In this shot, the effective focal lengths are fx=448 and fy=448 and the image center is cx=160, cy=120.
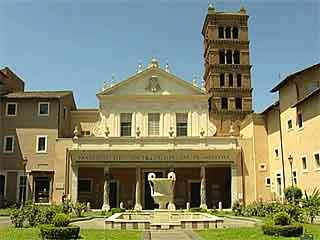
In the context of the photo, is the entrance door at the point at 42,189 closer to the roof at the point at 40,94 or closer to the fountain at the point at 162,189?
the roof at the point at 40,94

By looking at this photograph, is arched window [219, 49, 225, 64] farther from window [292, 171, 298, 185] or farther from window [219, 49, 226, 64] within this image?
window [292, 171, 298, 185]

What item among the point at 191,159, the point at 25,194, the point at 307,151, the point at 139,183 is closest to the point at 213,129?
the point at 191,159

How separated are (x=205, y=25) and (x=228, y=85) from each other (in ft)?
36.9

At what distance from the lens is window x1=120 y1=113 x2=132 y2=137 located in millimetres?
44688

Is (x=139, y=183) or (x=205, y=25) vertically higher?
(x=205, y=25)

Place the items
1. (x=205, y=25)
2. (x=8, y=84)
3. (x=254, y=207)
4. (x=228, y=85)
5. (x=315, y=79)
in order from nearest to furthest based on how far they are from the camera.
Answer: (x=254, y=207)
(x=315, y=79)
(x=8, y=84)
(x=228, y=85)
(x=205, y=25)

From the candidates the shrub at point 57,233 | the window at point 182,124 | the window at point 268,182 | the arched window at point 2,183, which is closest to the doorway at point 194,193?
the window at point 182,124

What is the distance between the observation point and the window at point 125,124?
44.7m

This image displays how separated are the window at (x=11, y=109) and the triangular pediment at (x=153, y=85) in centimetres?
869

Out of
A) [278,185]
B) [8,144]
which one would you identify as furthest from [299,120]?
[8,144]

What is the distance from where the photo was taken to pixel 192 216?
2588cm

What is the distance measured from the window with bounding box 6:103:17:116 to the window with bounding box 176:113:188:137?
15.7m

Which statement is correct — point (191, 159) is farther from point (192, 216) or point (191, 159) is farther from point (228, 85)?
point (228, 85)

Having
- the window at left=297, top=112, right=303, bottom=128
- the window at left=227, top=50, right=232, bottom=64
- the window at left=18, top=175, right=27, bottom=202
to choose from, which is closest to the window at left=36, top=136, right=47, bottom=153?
the window at left=18, top=175, right=27, bottom=202
